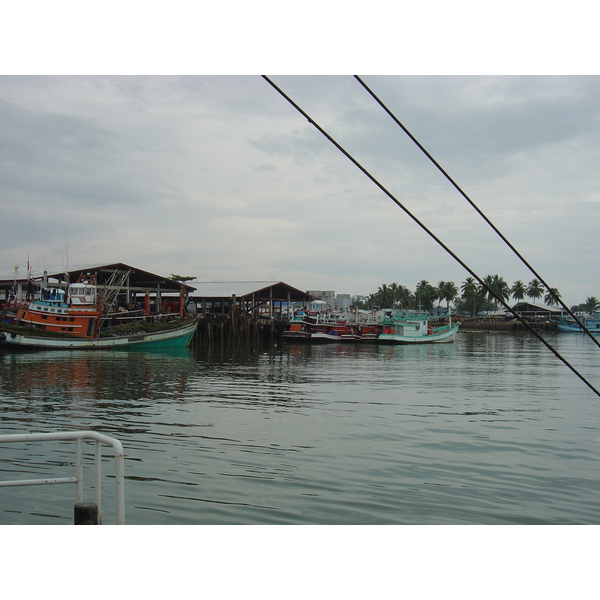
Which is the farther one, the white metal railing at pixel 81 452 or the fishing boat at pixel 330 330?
the fishing boat at pixel 330 330

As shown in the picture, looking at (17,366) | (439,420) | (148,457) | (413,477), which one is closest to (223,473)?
(148,457)

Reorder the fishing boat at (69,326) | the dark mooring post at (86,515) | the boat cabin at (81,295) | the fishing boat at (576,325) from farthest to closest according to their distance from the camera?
the fishing boat at (576,325)
the boat cabin at (81,295)
the fishing boat at (69,326)
the dark mooring post at (86,515)

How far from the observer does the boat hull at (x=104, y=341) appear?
36688mm

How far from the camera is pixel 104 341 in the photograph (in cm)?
3900

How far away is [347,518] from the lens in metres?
7.64

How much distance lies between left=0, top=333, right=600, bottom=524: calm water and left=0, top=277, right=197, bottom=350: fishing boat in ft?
42.4

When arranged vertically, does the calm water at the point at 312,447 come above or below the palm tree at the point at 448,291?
below

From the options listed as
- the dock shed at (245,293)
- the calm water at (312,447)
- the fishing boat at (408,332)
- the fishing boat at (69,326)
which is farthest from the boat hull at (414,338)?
the calm water at (312,447)

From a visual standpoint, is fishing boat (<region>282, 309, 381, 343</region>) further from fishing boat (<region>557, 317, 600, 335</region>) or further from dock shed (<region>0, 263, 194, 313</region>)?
fishing boat (<region>557, 317, 600, 335</region>)

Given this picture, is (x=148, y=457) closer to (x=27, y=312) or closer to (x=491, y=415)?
(x=491, y=415)

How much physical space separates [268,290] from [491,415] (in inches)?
1659

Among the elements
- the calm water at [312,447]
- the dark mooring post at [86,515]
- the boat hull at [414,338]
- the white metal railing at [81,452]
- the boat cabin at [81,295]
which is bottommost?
the calm water at [312,447]

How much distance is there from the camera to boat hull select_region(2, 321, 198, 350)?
36688mm

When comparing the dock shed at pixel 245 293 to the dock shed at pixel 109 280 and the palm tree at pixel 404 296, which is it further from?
the palm tree at pixel 404 296
